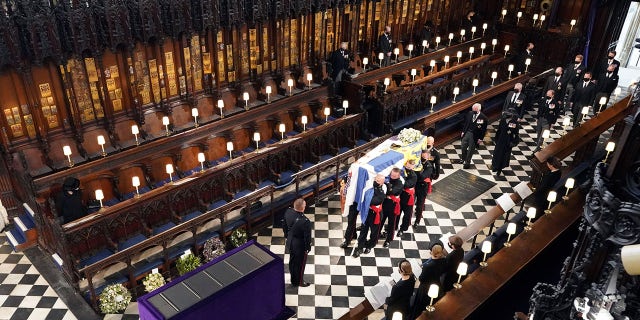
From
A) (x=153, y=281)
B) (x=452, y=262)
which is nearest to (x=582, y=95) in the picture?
(x=452, y=262)

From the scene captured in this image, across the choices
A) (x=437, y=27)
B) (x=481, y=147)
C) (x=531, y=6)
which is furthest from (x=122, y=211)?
(x=531, y=6)

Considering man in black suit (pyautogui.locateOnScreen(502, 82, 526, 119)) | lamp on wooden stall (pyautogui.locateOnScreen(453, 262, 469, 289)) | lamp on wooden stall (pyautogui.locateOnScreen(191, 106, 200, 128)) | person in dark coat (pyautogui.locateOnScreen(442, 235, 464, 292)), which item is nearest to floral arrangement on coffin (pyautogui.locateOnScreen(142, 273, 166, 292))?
lamp on wooden stall (pyautogui.locateOnScreen(191, 106, 200, 128))

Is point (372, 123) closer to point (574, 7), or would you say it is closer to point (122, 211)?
point (122, 211)

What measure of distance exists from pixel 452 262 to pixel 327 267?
260 centimetres

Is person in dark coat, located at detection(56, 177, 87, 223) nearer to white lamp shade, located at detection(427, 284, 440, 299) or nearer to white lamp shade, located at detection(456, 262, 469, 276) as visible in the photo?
white lamp shade, located at detection(427, 284, 440, 299)

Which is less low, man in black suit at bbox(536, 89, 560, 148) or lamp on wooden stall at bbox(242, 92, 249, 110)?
lamp on wooden stall at bbox(242, 92, 249, 110)

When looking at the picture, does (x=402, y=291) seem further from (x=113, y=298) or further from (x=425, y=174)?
(x=113, y=298)

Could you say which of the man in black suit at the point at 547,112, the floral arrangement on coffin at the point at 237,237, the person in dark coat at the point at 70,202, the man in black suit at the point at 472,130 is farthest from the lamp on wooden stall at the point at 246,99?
the man in black suit at the point at 547,112

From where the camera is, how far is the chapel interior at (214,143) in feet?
26.1

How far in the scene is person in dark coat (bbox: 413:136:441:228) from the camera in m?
9.69

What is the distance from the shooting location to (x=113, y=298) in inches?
309

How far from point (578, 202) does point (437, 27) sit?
9.34 metres

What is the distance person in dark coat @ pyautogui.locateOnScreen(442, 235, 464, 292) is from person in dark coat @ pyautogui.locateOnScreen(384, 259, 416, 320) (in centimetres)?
66

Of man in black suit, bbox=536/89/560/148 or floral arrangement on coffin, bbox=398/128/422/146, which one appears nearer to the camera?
floral arrangement on coffin, bbox=398/128/422/146
